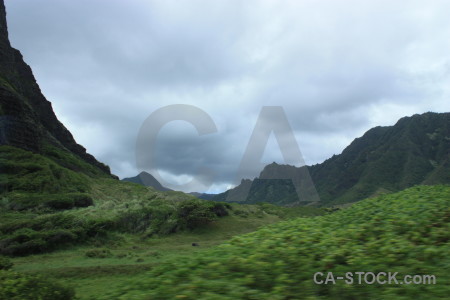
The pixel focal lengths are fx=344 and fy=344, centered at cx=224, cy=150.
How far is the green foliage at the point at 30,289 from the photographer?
7.05m

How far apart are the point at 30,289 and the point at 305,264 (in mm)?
6172

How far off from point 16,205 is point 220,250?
48501 mm

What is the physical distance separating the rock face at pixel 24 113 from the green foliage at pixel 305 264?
73008 mm

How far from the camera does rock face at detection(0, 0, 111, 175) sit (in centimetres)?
6931

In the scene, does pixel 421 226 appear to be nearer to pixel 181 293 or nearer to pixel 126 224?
pixel 181 293

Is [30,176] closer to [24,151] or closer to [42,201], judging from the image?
[42,201]

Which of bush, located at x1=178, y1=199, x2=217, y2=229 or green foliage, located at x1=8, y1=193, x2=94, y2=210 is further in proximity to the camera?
bush, located at x1=178, y1=199, x2=217, y2=229

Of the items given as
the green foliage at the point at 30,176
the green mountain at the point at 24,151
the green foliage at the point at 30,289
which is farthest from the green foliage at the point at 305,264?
the green foliage at the point at 30,176

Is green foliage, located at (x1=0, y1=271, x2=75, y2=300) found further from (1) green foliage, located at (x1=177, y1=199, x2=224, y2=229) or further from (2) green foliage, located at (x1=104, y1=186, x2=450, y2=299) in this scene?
(1) green foliage, located at (x1=177, y1=199, x2=224, y2=229)

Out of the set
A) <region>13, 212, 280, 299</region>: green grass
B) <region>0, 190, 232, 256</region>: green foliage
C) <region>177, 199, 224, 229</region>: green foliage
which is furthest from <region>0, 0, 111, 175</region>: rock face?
<region>13, 212, 280, 299</region>: green grass

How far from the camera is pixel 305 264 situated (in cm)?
553

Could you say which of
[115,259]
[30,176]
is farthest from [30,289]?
[30,176]

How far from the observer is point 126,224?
43.8 metres

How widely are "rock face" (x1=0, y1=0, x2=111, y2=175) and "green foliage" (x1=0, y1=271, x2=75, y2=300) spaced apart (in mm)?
68093
